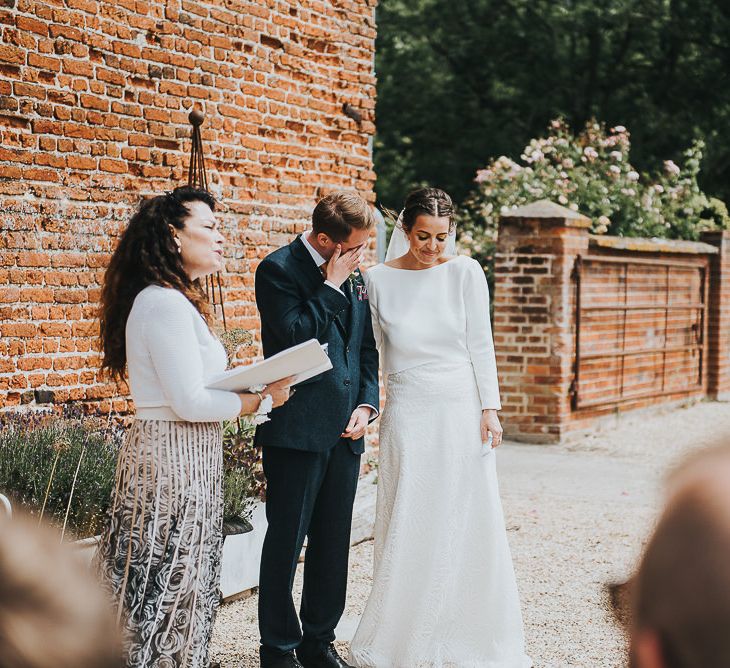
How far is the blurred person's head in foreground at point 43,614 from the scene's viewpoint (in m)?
0.77

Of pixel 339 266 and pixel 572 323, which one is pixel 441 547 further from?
pixel 572 323

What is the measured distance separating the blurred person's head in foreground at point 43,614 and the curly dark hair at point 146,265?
240 centimetres

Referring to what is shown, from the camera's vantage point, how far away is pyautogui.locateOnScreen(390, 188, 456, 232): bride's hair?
13.6ft

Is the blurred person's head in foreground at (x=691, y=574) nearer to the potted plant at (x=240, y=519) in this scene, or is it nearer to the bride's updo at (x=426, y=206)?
the bride's updo at (x=426, y=206)

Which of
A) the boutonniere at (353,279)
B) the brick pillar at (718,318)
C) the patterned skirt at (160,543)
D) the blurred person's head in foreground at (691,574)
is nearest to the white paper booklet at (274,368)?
the patterned skirt at (160,543)

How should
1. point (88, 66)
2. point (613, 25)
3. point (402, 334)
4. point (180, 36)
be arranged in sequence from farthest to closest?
point (613, 25) → point (180, 36) → point (88, 66) → point (402, 334)

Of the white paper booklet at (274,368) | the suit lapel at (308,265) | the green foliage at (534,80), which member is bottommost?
the white paper booklet at (274,368)

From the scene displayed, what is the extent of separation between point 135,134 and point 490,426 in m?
2.77

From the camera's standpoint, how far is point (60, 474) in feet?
14.5

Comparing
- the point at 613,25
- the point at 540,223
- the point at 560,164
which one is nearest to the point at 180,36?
the point at 540,223

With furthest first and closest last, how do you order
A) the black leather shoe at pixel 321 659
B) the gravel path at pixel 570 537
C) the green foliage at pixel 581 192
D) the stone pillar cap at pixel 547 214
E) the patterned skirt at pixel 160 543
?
1. the green foliage at pixel 581 192
2. the stone pillar cap at pixel 547 214
3. the gravel path at pixel 570 537
4. the black leather shoe at pixel 321 659
5. the patterned skirt at pixel 160 543

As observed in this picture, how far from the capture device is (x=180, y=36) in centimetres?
600

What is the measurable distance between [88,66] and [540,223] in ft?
18.1

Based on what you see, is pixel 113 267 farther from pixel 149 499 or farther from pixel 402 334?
pixel 402 334
